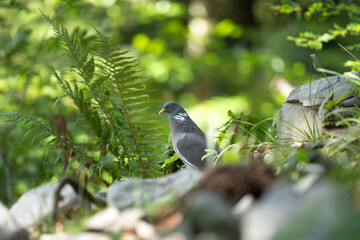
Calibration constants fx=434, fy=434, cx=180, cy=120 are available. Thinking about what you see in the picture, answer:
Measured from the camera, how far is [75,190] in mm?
1941

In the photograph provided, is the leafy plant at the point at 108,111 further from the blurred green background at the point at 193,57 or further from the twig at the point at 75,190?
the blurred green background at the point at 193,57

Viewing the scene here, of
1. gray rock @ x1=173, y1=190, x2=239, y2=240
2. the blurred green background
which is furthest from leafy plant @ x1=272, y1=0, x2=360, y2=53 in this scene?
gray rock @ x1=173, y1=190, x2=239, y2=240

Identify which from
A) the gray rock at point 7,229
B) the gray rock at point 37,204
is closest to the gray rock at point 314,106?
the gray rock at point 37,204

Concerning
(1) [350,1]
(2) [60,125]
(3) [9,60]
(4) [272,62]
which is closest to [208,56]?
(4) [272,62]

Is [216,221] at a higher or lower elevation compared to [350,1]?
lower

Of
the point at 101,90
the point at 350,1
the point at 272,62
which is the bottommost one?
the point at 272,62

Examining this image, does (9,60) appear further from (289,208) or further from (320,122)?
(289,208)

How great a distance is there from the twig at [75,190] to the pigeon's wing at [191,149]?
937mm

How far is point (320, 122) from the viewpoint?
263 cm

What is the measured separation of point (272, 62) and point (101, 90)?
5457 mm

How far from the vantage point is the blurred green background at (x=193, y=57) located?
5.73m

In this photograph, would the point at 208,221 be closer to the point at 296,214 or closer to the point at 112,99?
the point at 296,214

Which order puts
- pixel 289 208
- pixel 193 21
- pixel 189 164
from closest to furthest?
pixel 289 208 → pixel 189 164 → pixel 193 21

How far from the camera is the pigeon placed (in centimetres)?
285
